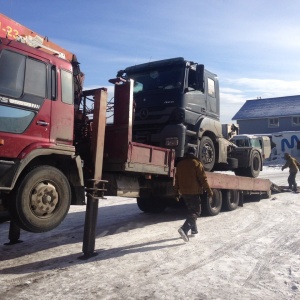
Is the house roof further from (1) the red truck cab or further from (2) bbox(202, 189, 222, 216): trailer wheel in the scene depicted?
(1) the red truck cab

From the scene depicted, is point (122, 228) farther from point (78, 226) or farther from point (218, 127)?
point (218, 127)

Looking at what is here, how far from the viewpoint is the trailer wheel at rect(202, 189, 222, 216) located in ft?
27.9

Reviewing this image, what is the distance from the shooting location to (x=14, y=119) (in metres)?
4.20

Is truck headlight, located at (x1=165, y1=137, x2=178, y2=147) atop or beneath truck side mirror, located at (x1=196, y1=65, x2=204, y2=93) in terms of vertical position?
beneath

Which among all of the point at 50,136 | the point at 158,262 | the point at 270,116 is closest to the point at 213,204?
the point at 158,262

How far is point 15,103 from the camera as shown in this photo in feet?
13.8

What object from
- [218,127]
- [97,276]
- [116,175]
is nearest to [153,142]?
[116,175]

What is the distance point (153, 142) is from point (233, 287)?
3.78m

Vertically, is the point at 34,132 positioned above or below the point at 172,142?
below

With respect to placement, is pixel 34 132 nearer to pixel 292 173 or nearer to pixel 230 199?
pixel 230 199

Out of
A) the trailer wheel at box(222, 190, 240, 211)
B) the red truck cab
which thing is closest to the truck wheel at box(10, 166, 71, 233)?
the red truck cab

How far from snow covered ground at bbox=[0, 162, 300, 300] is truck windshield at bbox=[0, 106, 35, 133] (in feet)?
6.06

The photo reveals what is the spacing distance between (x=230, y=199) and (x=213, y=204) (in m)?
1.01

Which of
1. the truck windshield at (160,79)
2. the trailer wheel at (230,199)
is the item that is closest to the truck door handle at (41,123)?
the truck windshield at (160,79)
